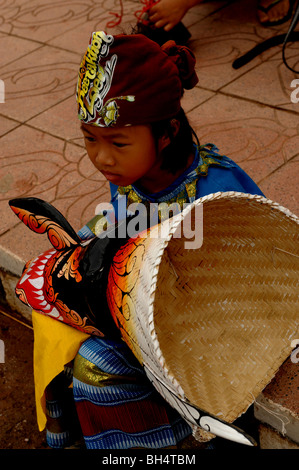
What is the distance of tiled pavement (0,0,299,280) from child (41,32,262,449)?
25.7 inches

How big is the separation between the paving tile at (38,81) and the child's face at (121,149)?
1.36 meters

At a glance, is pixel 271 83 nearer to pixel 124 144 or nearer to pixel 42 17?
pixel 124 144

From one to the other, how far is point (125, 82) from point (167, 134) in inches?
6.5

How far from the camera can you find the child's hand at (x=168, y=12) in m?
2.50

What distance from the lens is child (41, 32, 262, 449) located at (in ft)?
3.98

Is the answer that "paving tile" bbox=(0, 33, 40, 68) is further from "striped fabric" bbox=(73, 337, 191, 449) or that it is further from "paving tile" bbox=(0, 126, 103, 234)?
"striped fabric" bbox=(73, 337, 191, 449)

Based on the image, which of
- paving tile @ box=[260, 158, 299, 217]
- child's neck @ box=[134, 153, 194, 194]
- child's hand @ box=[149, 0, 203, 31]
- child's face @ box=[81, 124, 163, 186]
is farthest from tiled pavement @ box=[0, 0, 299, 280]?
child's face @ box=[81, 124, 163, 186]

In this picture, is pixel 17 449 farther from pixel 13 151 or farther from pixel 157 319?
pixel 13 151

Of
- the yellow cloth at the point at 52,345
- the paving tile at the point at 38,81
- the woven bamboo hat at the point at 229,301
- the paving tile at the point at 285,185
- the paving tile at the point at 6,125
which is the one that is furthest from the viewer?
the paving tile at the point at 38,81

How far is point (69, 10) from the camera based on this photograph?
339 centimetres

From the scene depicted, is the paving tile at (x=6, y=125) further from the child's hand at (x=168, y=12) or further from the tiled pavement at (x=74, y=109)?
the child's hand at (x=168, y=12)

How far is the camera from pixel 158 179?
4.62 feet

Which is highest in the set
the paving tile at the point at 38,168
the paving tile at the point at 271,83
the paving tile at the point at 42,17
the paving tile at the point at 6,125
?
the paving tile at the point at 42,17

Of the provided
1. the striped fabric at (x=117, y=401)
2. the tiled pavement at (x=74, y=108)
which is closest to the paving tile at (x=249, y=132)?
the tiled pavement at (x=74, y=108)
